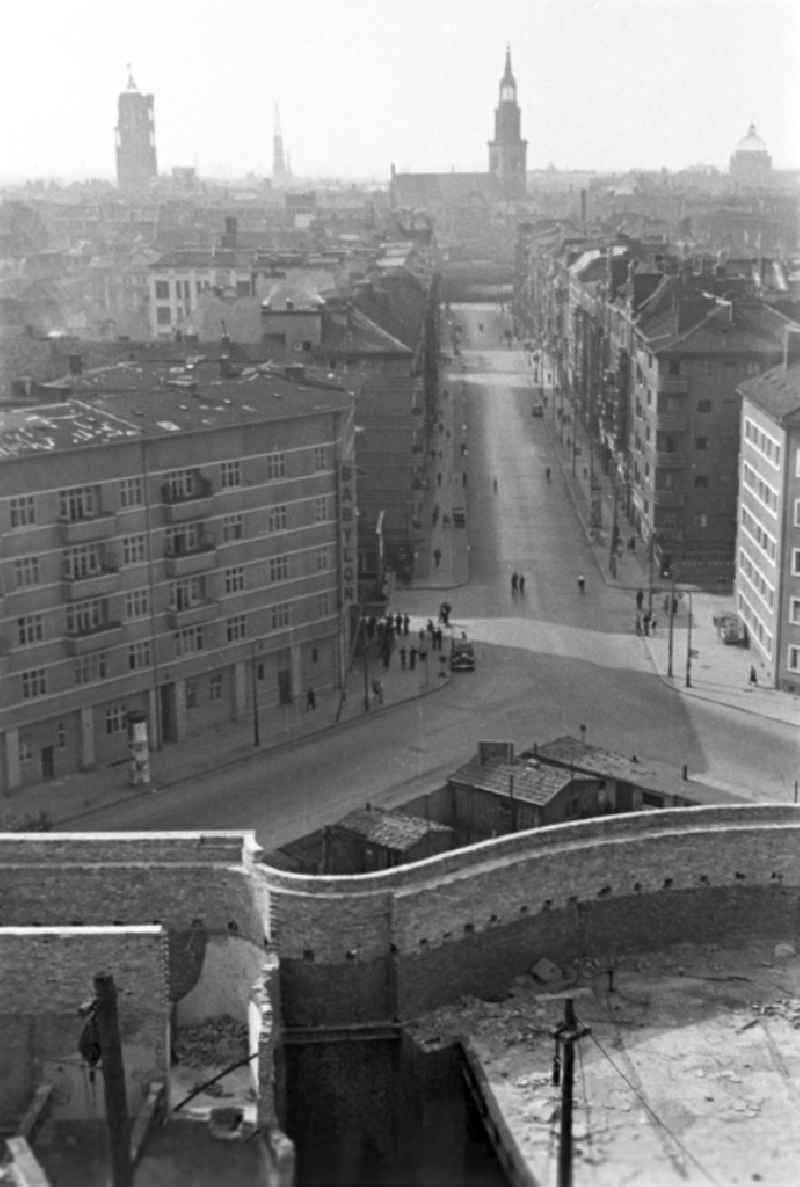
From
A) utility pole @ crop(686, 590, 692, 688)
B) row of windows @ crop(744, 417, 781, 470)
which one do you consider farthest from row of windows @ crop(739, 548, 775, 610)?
row of windows @ crop(744, 417, 781, 470)

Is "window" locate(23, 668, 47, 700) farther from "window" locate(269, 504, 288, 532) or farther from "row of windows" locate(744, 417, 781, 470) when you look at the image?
"row of windows" locate(744, 417, 781, 470)

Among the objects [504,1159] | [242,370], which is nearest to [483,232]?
[242,370]

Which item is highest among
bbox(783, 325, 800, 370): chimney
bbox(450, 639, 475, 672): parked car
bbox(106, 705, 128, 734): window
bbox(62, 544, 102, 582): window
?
bbox(783, 325, 800, 370): chimney

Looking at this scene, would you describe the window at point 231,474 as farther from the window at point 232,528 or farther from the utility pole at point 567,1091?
the utility pole at point 567,1091

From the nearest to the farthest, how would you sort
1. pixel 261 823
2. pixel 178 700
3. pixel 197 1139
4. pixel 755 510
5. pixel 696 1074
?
1. pixel 197 1139
2. pixel 696 1074
3. pixel 261 823
4. pixel 178 700
5. pixel 755 510

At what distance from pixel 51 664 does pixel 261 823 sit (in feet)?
16.2

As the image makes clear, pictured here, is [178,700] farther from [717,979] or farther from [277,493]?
[717,979]

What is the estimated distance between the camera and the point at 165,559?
34.3 meters

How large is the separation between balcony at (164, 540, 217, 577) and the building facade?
24.9 m

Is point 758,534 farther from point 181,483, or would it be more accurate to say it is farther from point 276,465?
point 181,483

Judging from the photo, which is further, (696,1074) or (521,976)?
(521,976)

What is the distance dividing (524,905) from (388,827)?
130 inches

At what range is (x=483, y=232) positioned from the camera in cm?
16350

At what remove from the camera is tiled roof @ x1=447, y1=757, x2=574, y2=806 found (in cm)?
2886
